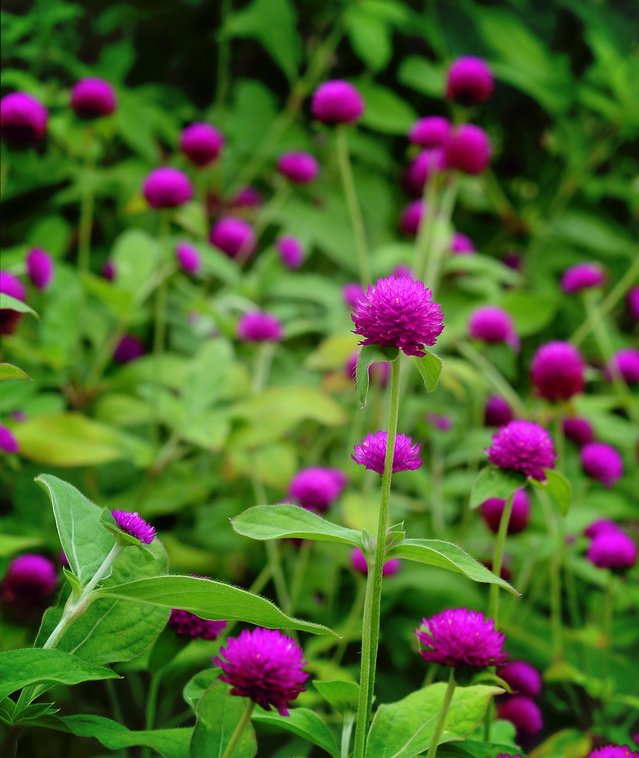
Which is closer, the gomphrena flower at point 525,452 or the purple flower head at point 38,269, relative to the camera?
the gomphrena flower at point 525,452

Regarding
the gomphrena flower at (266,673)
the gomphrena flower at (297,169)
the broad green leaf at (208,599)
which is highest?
the gomphrena flower at (297,169)

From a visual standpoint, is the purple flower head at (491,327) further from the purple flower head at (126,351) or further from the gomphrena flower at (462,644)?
the gomphrena flower at (462,644)

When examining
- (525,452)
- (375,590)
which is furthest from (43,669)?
(525,452)

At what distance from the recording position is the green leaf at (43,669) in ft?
1.67

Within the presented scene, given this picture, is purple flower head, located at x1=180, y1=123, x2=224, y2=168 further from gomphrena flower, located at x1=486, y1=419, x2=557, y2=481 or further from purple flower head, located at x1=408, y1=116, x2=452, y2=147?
gomphrena flower, located at x1=486, y1=419, x2=557, y2=481

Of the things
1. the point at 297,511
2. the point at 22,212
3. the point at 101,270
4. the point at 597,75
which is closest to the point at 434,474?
the point at 101,270

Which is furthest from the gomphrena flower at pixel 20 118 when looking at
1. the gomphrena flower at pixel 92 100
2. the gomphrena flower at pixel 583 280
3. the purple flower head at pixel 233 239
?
the gomphrena flower at pixel 583 280

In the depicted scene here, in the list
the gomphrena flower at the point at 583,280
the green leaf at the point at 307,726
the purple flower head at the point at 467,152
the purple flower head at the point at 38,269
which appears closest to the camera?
the green leaf at the point at 307,726

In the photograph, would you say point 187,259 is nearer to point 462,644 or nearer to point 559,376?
point 559,376

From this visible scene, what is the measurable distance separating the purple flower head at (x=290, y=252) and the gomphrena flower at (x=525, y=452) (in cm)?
113

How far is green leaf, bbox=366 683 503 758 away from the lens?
2.04ft

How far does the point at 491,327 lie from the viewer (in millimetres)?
1475

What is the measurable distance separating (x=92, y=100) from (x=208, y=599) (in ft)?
3.21

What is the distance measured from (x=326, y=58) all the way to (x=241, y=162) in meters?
0.30
